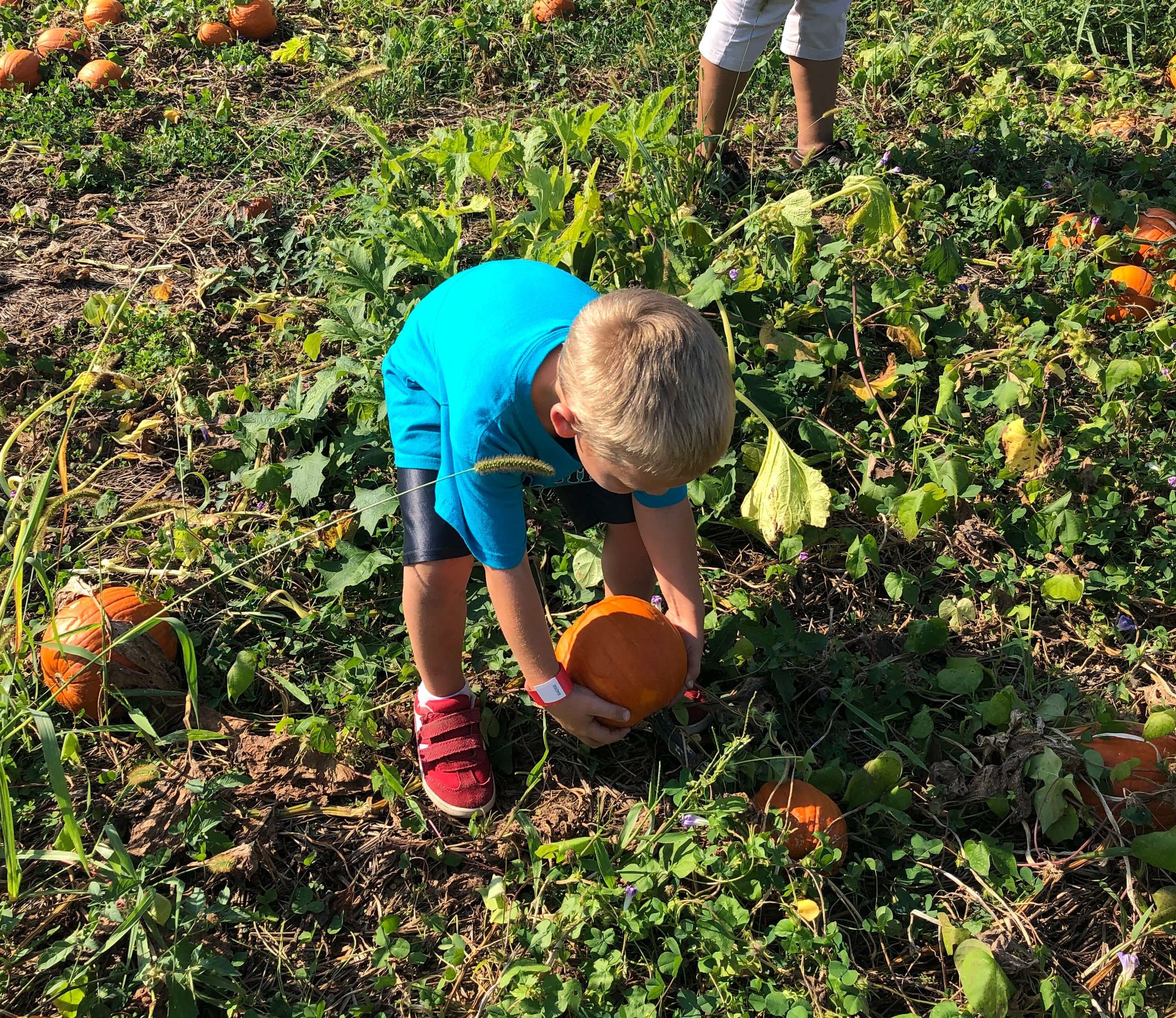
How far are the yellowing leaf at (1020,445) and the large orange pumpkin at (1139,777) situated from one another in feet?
2.76

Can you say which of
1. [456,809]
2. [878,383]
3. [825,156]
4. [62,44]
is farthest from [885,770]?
[62,44]

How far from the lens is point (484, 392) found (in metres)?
2.03

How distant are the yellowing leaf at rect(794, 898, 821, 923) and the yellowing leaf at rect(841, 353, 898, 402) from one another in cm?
163

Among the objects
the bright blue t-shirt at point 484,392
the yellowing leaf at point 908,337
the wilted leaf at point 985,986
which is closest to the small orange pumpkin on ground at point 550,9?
the yellowing leaf at point 908,337

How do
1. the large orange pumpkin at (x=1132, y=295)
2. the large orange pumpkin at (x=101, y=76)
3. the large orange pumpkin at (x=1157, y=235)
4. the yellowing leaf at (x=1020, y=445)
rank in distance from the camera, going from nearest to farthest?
the yellowing leaf at (x=1020, y=445)
the large orange pumpkin at (x=1132, y=295)
the large orange pumpkin at (x=1157, y=235)
the large orange pumpkin at (x=101, y=76)

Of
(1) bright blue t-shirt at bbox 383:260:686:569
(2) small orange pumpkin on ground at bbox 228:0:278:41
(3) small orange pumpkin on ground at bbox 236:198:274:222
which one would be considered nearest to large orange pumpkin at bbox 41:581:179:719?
(1) bright blue t-shirt at bbox 383:260:686:569

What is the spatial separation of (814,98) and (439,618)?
2.78 metres

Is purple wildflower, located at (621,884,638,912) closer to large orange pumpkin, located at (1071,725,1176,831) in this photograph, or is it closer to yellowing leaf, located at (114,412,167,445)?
large orange pumpkin, located at (1071,725,1176,831)

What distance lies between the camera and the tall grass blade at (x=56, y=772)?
1.83 metres

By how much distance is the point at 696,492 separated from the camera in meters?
2.92

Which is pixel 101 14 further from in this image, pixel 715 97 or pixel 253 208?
pixel 715 97

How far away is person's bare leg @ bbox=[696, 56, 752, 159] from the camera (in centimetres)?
391

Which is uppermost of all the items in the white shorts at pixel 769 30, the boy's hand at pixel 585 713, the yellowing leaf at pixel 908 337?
the white shorts at pixel 769 30

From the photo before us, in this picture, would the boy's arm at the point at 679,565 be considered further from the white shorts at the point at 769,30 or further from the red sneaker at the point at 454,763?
the white shorts at the point at 769,30
